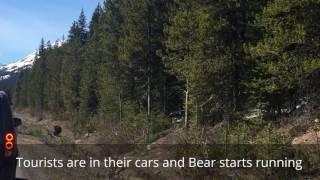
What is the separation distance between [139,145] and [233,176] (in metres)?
12.6

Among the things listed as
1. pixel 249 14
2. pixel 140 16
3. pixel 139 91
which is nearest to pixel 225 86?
pixel 249 14

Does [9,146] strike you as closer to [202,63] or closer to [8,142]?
[8,142]

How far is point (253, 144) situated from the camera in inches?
642

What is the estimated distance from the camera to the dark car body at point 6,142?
8.93 m

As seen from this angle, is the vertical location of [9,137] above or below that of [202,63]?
below

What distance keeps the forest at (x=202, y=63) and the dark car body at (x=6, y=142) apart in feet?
30.7

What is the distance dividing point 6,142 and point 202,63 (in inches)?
665

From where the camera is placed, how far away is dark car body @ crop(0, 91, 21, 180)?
8930mm

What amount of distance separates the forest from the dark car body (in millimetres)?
9364

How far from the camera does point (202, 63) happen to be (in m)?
25.2

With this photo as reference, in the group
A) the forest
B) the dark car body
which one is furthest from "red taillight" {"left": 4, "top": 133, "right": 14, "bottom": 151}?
the forest

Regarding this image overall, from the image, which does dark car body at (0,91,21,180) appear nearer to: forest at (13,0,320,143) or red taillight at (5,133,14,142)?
red taillight at (5,133,14,142)

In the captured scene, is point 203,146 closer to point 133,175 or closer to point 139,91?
point 133,175

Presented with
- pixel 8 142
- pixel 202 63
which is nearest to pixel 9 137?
pixel 8 142
